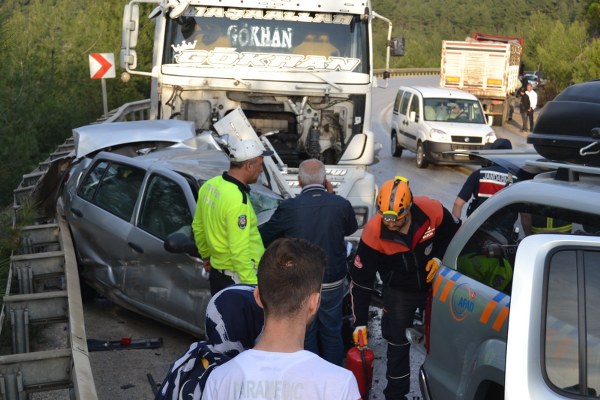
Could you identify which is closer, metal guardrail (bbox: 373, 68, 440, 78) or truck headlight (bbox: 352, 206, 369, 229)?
truck headlight (bbox: 352, 206, 369, 229)

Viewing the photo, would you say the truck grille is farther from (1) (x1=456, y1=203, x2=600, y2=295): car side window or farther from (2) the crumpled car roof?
(1) (x1=456, y1=203, x2=600, y2=295): car side window

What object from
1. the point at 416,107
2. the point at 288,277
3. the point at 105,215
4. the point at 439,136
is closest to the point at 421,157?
the point at 439,136

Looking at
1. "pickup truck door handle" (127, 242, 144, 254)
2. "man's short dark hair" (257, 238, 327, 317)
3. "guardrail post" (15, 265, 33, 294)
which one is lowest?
"guardrail post" (15, 265, 33, 294)

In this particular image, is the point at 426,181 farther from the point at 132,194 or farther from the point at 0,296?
the point at 0,296

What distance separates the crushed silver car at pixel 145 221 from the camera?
7609mm

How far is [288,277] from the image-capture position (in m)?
2.80

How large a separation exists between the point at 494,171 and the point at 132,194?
3466 millimetres

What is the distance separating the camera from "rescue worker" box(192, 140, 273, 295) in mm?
6066

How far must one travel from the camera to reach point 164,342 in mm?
8156

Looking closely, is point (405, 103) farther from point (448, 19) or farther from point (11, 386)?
point (448, 19)

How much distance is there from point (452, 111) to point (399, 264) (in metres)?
16.7

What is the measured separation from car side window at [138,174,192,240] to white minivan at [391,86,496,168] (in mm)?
13169

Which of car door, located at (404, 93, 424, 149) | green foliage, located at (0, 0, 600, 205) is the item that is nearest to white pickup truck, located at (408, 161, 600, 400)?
green foliage, located at (0, 0, 600, 205)

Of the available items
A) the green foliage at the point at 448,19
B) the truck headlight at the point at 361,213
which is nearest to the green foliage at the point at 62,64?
the truck headlight at the point at 361,213
